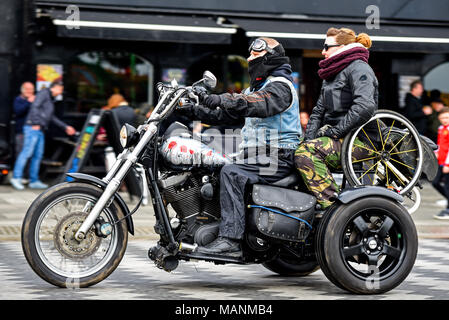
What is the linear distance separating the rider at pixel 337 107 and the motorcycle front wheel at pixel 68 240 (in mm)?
1339

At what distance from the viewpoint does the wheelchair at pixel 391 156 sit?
21.0ft

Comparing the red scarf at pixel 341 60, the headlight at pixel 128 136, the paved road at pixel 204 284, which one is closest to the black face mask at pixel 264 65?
the red scarf at pixel 341 60

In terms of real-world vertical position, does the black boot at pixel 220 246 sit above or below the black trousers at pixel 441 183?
below

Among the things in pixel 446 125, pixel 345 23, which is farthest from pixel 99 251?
pixel 345 23

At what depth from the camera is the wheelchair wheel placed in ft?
21.0

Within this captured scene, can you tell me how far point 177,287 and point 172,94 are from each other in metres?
1.35

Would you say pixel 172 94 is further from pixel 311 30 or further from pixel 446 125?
pixel 311 30

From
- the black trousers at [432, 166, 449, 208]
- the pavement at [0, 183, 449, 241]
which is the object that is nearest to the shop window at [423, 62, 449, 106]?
the pavement at [0, 183, 449, 241]

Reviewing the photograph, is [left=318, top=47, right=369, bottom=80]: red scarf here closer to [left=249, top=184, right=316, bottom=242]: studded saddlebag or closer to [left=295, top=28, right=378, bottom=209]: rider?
[left=295, top=28, right=378, bottom=209]: rider

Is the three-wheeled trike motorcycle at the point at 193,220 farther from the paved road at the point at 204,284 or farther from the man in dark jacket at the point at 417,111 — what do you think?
the man in dark jacket at the point at 417,111

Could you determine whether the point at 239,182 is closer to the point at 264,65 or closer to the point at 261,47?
the point at 264,65

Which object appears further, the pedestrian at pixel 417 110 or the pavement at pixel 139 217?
the pedestrian at pixel 417 110

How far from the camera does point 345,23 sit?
1689cm

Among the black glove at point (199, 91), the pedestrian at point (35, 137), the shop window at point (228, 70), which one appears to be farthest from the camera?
the shop window at point (228, 70)
